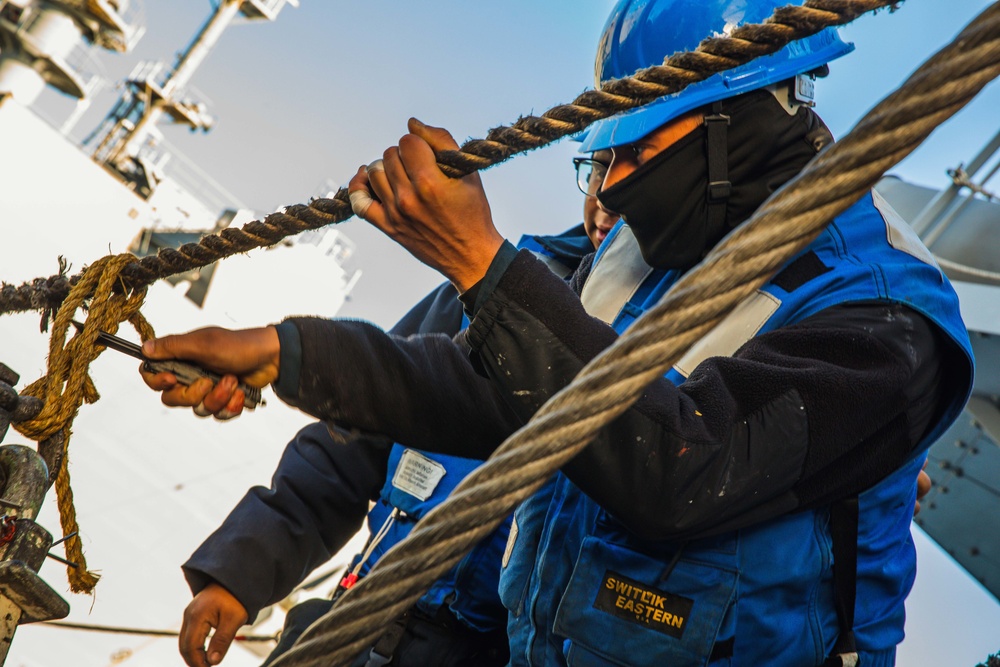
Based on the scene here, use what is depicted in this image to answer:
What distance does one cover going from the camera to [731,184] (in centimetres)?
163

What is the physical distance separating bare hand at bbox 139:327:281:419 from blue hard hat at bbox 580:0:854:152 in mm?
945

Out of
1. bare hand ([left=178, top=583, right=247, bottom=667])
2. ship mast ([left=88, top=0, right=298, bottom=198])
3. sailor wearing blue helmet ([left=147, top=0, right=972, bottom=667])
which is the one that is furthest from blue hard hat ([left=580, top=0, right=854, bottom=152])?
ship mast ([left=88, top=0, right=298, bottom=198])

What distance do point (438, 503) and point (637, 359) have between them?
4.80 ft

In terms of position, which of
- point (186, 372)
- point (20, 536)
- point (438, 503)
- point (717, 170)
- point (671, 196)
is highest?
point (717, 170)

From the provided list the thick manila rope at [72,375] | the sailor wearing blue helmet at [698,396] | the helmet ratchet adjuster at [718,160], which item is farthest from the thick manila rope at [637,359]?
the helmet ratchet adjuster at [718,160]

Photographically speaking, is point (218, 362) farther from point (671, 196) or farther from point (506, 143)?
point (671, 196)

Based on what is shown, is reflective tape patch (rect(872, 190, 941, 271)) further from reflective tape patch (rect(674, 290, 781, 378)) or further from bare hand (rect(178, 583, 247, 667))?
bare hand (rect(178, 583, 247, 667))

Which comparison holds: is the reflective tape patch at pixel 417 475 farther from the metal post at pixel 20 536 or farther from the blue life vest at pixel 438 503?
the metal post at pixel 20 536

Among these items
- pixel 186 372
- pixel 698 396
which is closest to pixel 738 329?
pixel 698 396

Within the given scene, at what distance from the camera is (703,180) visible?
1.62 meters

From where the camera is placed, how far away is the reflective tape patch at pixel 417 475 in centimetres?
243

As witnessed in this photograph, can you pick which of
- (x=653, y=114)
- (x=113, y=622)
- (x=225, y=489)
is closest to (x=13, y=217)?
(x=225, y=489)

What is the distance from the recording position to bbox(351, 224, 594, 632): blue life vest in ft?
7.22

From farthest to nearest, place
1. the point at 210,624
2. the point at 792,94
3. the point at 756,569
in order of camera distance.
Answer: the point at 210,624 < the point at 792,94 < the point at 756,569
